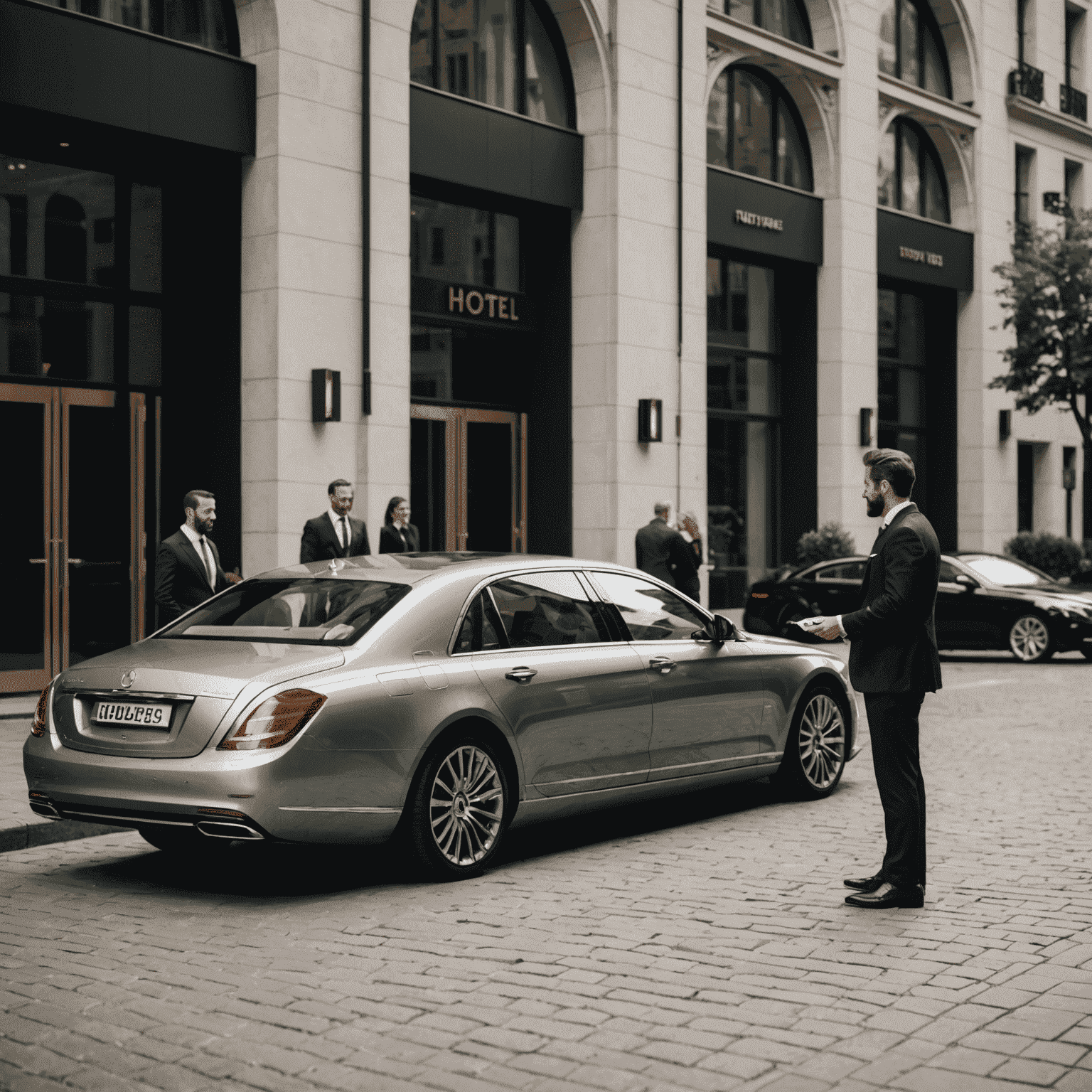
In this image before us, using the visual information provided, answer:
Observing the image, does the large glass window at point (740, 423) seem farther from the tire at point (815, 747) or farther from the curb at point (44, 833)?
the curb at point (44, 833)

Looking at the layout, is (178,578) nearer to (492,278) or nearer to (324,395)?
(324,395)

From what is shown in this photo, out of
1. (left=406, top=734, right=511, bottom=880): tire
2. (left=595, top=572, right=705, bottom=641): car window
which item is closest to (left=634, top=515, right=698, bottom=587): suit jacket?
Answer: (left=595, top=572, right=705, bottom=641): car window

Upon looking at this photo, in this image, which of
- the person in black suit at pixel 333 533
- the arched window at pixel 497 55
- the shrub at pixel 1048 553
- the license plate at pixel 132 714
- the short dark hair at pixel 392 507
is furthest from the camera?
the shrub at pixel 1048 553

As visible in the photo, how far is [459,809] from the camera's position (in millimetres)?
6965

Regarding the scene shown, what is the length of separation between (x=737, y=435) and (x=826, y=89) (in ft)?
19.5

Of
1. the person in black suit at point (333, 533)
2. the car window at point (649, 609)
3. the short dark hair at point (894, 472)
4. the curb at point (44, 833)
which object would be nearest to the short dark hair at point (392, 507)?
the person in black suit at point (333, 533)

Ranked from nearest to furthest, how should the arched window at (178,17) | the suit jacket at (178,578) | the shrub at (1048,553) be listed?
1. the suit jacket at (178,578)
2. the arched window at (178,17)
3. the shrub at (1048,553)

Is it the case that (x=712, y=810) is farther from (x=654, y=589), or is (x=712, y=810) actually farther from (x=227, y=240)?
(x=227, y=240)

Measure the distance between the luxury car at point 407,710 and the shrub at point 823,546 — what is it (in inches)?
624

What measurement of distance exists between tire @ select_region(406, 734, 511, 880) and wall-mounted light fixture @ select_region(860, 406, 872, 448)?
1980 cm

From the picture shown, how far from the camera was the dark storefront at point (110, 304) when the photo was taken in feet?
46.5

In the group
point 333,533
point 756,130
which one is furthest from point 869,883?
point 756,130

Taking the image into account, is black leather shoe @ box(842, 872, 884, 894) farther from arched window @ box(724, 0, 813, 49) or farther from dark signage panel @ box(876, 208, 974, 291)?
dark signage panel @ box(876, 208, 974, 291)

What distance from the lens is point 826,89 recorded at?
2544 cm
